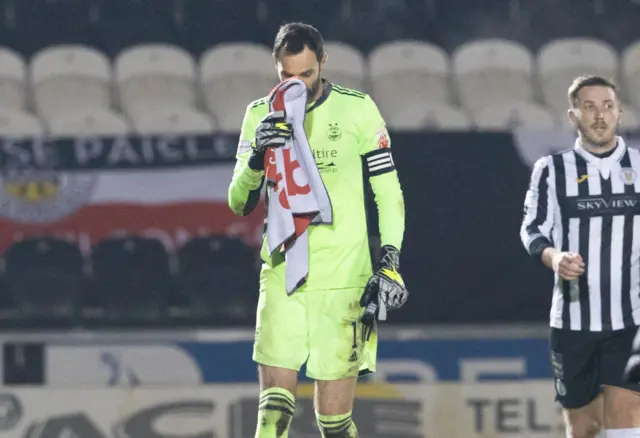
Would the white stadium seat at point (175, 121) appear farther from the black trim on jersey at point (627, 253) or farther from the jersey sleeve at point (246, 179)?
the black trim on jersey at point (627, 253)

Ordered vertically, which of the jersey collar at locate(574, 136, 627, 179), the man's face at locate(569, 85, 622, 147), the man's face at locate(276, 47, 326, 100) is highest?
the man's face at locate(276, 47, 326, 100)

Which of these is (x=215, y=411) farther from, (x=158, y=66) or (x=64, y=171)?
(x=158, y=66)

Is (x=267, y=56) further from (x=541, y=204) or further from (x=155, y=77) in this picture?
(x=541, y=204)

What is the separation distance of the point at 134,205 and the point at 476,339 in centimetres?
186

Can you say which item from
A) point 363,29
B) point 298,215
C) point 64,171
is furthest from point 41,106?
point 298,215

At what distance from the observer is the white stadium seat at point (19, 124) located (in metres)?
7.20

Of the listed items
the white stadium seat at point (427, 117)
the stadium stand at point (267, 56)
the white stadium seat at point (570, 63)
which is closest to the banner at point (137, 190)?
the stadium stand at point (267, 56)

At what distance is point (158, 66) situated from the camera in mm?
8078

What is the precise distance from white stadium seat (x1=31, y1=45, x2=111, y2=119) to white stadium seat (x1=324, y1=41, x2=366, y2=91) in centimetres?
144

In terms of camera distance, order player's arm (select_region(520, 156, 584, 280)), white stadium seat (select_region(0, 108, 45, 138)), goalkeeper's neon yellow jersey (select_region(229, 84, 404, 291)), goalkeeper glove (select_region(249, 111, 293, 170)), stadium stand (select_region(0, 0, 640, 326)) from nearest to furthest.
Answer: goalkeeper glove (select_region(249, 111, 293, 170)) → goalkeeper's neon yellow jersey (select_region(229, 84, 404, 291)) → player's arm (select_region(520, 156, 584, 280)) → white stadium seat (select_region(0, 108, 45, 138)) → stadium stand (select_region(0, 0, 640, 326))

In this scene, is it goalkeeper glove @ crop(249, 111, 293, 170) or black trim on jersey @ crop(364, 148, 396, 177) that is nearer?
goalkeeper glove @ crop(249, 111, 293, 170)

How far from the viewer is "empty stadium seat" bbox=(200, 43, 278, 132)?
7.85 m

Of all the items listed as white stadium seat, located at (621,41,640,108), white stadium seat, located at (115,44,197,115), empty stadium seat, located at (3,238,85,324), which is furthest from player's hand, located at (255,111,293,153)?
white stadium seat, located at (621,41,640,108)

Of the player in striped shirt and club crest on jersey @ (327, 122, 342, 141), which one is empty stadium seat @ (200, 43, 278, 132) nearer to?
the player in striped shirt
